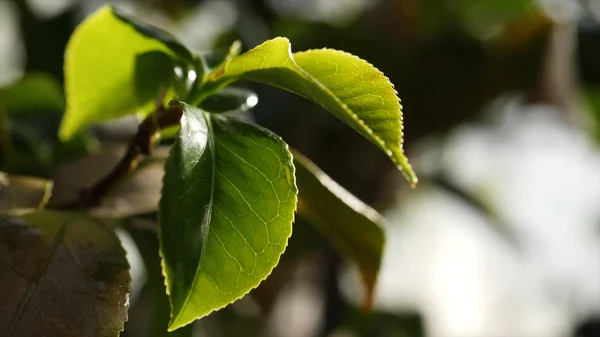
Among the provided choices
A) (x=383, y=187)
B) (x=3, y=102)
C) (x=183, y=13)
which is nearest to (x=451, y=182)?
(x=383, y=187)

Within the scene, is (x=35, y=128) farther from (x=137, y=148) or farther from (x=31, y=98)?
(x=137, y=148)

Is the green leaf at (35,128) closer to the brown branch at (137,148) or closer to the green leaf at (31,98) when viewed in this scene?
the green leaf at (31,98)

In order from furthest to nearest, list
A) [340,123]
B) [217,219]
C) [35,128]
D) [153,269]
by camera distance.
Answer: [340,123] < [35,128] < [153,269] < [217,219]

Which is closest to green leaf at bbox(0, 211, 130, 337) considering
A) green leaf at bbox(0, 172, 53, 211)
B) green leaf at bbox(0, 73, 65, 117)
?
green leaf at bbox(0, 172, 53, 211)

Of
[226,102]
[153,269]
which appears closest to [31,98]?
[153,269]

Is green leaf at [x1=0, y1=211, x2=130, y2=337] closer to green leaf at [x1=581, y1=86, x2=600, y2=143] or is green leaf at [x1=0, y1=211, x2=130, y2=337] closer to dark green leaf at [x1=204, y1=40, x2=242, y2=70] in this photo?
dark green leaf at [x1=204, y1=40, x2=242, y2=70]
